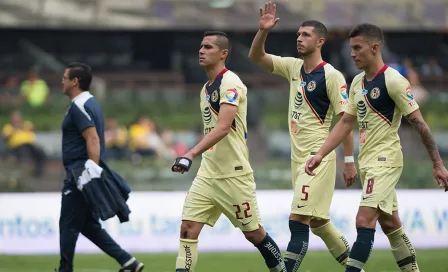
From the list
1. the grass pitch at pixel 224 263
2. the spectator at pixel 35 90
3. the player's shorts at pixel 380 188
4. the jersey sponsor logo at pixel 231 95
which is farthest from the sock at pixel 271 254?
the spectator at pixel 35 90

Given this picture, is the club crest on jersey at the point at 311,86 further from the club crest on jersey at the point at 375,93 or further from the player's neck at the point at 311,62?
the club crest on jersey at the point at 375,93

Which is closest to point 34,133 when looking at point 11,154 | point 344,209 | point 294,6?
point 11,154

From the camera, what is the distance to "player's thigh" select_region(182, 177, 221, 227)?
970 centimetres

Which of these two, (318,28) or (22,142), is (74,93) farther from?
(22,142)

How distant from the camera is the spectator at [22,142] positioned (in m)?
19.8

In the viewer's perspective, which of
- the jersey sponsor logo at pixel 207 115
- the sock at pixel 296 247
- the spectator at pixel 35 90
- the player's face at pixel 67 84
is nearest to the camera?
the sock at pixel 296 247

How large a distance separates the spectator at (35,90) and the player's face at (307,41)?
40.6 ft

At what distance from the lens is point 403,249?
A: 9.98m

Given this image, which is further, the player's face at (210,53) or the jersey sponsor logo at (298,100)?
the jersey sponsor logo at (298,100)

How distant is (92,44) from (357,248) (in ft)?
70.1

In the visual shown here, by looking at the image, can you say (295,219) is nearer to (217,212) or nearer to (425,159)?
(217,212)

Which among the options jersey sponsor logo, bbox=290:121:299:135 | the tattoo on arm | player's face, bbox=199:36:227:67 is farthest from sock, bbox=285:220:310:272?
player's face, bbox=199:36:227:67

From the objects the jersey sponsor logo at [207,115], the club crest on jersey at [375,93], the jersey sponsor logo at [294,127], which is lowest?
the jersey sponsor logo at [294,127]

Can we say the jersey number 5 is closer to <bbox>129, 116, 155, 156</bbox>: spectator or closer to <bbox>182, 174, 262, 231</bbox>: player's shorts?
<bbox>182, 174, 262, 231</bbox>: player's shorts
